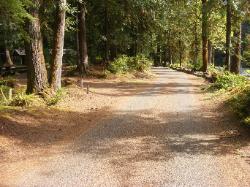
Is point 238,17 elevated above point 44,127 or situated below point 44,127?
above

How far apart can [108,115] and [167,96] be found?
588 cm

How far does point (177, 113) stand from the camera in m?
15.4

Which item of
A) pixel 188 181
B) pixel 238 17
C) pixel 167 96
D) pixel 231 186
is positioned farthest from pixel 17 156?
pixel 238 17

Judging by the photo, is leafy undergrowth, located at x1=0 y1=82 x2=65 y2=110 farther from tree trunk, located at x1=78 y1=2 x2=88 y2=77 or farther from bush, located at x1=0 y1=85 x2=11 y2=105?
tree trunk, located at x1=78 y1=2 x2=88 y2=77

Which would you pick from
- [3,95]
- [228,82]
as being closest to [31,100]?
[3,95]

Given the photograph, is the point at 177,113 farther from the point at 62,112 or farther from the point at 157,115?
the point at 62,112

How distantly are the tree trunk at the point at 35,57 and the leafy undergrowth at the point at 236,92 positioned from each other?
23.3ft

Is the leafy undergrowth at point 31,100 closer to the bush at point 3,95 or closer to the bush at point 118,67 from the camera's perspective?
the bush at point 3,95

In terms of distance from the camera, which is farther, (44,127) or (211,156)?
(44,127)

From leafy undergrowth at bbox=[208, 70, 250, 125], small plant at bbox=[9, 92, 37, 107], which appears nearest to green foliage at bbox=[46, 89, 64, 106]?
small plant at bbox=[9, 92, 37, 107]

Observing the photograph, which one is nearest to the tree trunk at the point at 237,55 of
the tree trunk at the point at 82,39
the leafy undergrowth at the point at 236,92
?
the leafy undergrowth at the point at 236,92

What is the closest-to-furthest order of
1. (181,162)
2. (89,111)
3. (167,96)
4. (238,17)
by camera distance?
(181,162), (89,111), (167,96), (238,17)

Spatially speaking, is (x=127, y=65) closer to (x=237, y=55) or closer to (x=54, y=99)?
(x=237, y=55)

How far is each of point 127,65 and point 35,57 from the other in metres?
19.7
